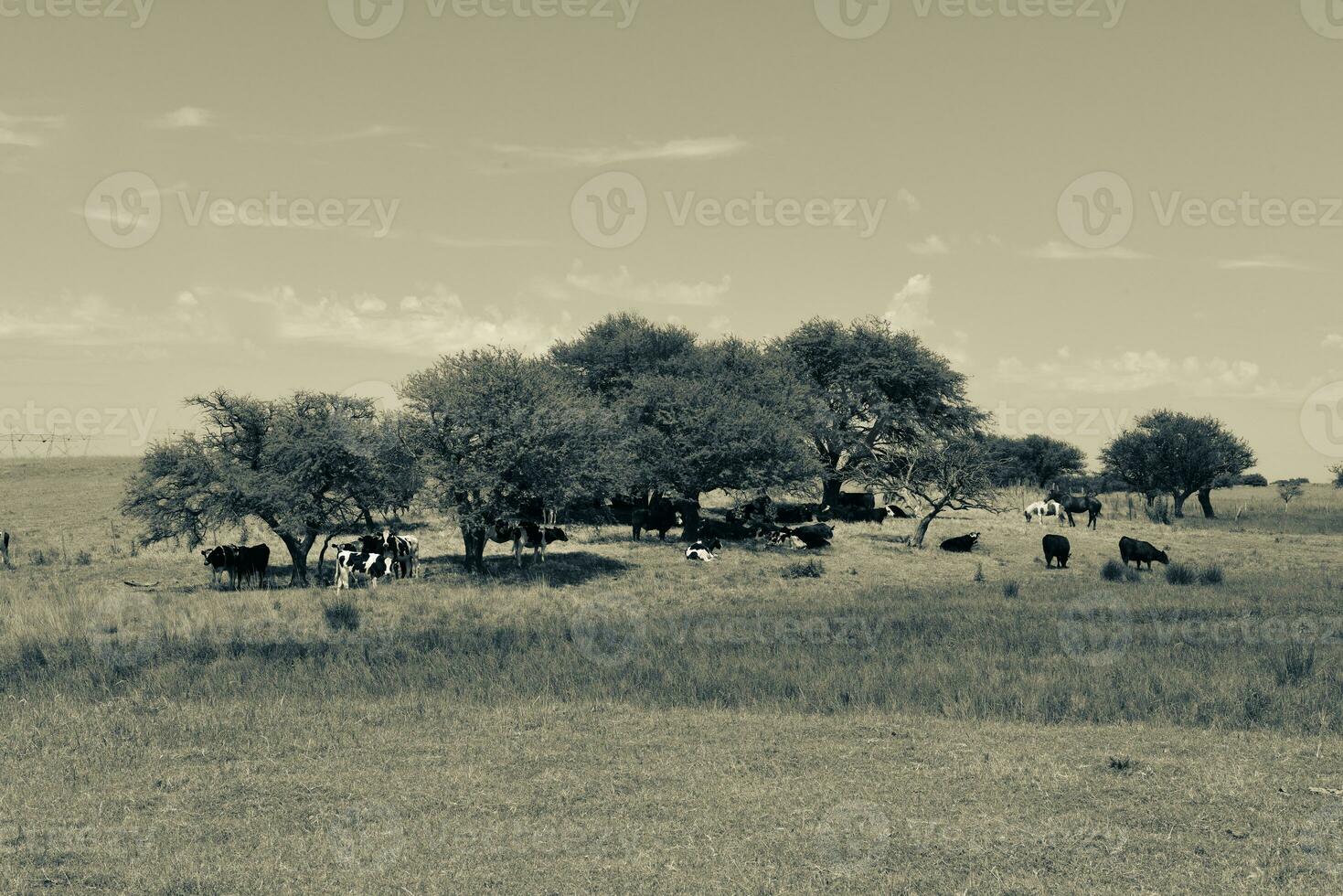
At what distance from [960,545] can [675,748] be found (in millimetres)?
40723

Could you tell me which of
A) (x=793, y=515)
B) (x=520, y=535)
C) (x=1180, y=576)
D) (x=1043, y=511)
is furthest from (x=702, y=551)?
(x=1043, y=511)

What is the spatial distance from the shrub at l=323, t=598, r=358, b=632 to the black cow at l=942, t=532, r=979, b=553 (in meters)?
32.1

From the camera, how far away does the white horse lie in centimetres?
6594

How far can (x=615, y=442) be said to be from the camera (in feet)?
155

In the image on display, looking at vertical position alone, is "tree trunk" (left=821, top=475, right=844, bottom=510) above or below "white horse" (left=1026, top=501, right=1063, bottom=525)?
above

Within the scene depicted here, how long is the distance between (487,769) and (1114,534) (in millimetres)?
54546

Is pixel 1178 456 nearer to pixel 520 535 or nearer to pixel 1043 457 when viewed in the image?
pixel 1043 457

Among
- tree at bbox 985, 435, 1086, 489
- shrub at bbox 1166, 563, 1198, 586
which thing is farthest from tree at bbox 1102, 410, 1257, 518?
shrub at bbox 1166, 563, 1198, 586

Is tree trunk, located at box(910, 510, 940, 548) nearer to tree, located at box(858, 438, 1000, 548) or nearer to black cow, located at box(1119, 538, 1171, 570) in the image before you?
tree, located at box(858, 438, 1000, 548)

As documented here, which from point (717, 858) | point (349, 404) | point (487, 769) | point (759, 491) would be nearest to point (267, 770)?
point (487, 769)

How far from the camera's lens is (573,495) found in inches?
1663

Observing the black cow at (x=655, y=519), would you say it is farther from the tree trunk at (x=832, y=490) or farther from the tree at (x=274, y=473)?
the tree at (x=274, y=473)

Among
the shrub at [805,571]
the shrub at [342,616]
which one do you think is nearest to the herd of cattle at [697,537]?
the shrub at [805,571]

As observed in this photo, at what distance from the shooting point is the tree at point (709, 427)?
51.4 meters
